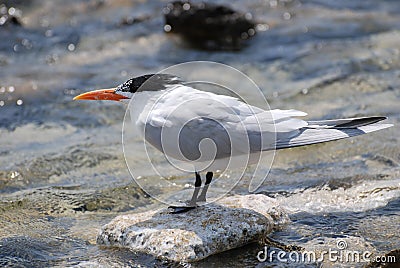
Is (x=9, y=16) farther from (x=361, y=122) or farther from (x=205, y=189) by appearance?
(x=361, y=122)

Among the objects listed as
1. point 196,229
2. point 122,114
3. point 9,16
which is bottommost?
point 196,229

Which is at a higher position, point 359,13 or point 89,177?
point 359,13

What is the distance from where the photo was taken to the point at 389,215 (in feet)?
14.2

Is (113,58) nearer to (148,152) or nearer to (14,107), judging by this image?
(14,107)

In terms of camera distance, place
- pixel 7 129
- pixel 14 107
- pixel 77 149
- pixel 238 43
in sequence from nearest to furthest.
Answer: pixel 77 149
pixel 7 129
pixel 14 107
pixel 238 43

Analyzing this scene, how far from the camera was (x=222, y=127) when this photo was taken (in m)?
3.95

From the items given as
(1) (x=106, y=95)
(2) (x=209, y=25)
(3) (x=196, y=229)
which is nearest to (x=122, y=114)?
(1) (x=106, y=95)

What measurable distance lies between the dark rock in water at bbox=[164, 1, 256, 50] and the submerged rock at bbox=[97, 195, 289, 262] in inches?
226

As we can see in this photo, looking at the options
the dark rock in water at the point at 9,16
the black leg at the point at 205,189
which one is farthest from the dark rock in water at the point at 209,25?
the black leg at the point at 205,189

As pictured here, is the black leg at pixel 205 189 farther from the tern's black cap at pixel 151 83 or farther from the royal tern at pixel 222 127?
the tern's black cap at pixel 151 83

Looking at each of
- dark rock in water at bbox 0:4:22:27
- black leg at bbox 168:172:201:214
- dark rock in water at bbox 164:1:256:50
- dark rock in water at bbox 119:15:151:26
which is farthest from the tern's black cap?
dark rock in water at bbox 0:4:22:27

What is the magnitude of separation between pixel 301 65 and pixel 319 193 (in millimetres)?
4025

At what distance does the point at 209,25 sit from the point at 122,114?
10.9ft

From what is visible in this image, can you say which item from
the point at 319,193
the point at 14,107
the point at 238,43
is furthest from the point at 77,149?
the point at 238,43
